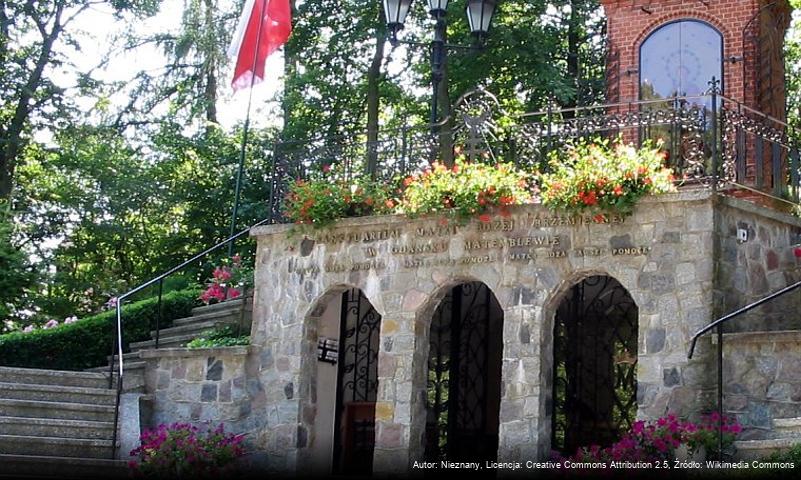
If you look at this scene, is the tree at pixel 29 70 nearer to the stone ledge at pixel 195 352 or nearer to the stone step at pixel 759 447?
the stone ledge at pixel 195 352

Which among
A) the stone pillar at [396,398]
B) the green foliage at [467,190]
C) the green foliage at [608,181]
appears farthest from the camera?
the stone pillar at [396,398]

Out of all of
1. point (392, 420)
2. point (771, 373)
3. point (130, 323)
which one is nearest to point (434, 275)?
point (392, 420)

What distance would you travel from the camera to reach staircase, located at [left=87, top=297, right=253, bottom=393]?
1440cm

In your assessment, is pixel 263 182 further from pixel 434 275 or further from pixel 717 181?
pixel 717 181

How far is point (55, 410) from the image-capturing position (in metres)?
13.2

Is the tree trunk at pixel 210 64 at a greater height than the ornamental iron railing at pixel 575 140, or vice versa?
the tree trunk at pixel 210 64

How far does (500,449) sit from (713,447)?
2.18 m

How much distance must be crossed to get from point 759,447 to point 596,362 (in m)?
4.50

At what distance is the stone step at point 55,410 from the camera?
1293 cm

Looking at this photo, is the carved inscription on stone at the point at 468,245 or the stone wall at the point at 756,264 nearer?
the stone wall at the point at 756,264

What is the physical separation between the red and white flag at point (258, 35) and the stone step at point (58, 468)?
22.9 feet

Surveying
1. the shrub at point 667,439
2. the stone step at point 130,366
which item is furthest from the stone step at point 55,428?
the shrub at point 667,439

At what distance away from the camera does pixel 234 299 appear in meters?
15.9

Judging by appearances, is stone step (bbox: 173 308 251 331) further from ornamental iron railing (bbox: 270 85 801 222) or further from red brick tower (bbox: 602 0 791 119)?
red brick tower (bbox: 602 0 791 119)
